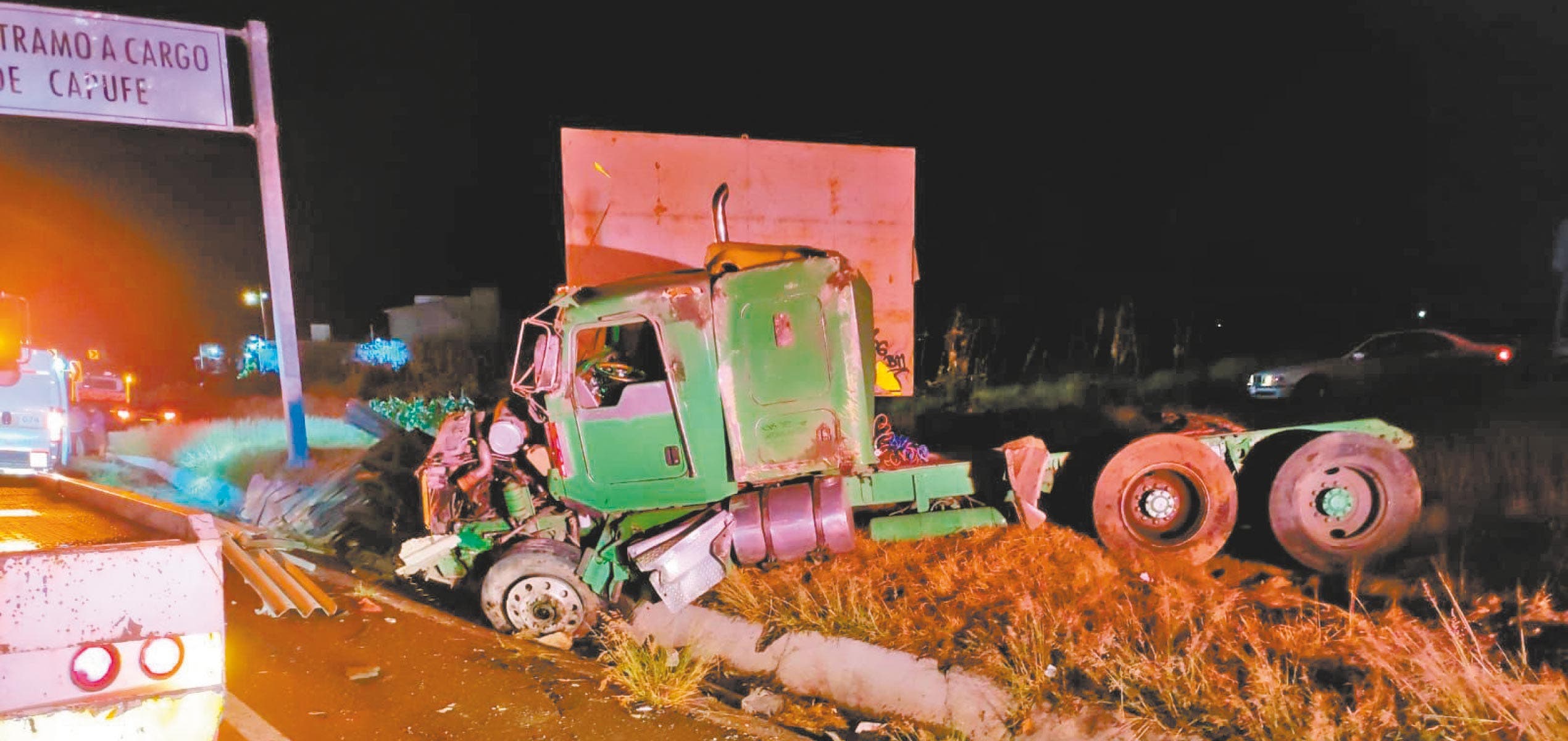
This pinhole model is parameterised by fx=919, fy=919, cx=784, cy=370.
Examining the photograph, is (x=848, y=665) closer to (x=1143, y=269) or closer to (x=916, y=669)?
(x=916, y=669)

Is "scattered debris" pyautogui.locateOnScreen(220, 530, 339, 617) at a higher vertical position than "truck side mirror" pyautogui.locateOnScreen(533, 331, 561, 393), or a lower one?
lower

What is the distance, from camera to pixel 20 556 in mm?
2699

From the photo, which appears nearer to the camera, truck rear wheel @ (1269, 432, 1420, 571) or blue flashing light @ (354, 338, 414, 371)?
truck rear wheel @ (1269, 432, 1420, 571)

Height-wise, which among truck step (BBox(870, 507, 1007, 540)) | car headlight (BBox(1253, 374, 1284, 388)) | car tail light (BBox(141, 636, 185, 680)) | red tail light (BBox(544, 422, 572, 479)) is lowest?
truck step (BBox(870, 507, 1007, 540))

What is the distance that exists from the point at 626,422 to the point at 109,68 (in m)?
8.50

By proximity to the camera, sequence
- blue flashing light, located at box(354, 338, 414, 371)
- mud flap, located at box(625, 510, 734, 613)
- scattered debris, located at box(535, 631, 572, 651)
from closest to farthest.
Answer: mud flap, located at box(625, 510, 734, 613)
scattered debris, located at box(535, 631, 572, 651)
blue flashing light, located at box(354, 338, 414, 371)

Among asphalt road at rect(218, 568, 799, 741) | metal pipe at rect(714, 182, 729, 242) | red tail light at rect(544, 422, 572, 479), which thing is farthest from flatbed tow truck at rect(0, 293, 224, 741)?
metal pipe at rect(714, 182, 729, 242)

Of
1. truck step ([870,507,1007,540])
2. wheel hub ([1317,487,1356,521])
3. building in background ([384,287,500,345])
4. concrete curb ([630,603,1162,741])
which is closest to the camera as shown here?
concrete curb ([630,603,1162,741])

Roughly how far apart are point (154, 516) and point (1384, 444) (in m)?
7.06

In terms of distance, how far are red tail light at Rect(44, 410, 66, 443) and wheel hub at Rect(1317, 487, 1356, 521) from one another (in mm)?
13403

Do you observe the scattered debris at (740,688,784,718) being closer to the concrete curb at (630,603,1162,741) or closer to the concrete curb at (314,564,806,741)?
the concrete curb at (314,564,806,741)

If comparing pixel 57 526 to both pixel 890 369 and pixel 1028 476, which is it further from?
pixel 890 369

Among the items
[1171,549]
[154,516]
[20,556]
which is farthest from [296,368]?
[1171,549]

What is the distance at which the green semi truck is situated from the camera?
19.5 ft
